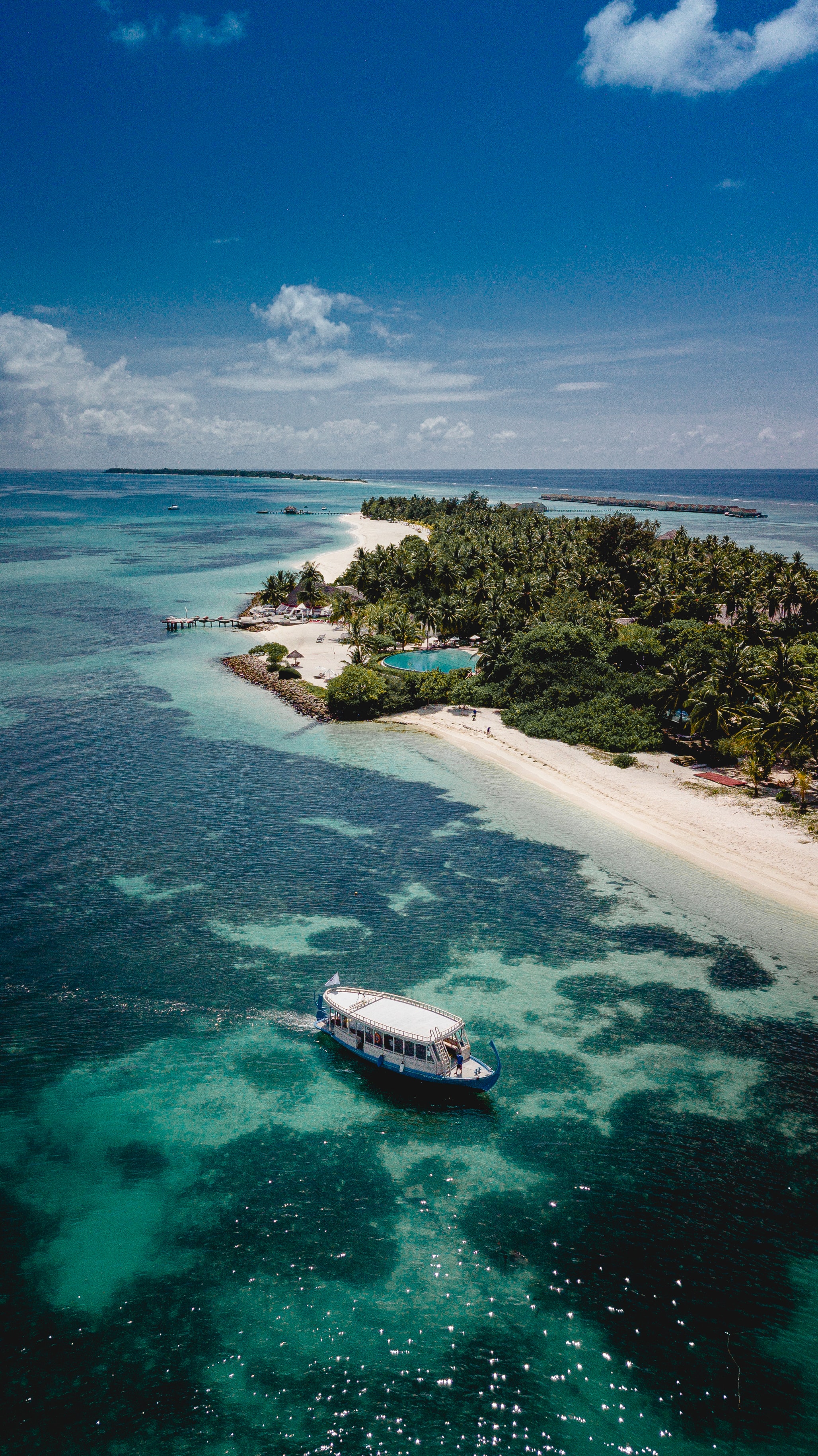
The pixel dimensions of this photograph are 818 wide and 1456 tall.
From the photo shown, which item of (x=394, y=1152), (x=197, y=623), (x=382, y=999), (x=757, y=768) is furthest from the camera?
(x=197, y=623)

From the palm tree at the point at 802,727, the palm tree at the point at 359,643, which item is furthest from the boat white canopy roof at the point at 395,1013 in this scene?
the palm tree at the point at 359,643

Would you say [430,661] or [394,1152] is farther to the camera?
[430,661]

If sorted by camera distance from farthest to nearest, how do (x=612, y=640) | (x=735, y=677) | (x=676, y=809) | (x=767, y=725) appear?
(x=612, y=640) < (x=735, y=677) < (x=767, y=725) < (x=676, y=809)

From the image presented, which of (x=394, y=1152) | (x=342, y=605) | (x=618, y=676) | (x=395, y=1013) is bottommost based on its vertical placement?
(x=394, y=1152)

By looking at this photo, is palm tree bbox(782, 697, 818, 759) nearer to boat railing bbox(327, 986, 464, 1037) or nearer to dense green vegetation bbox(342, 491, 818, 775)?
dense green vegetation bbox(342, 491, 818, 775)

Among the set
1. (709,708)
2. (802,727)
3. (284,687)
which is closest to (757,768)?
(802,727)

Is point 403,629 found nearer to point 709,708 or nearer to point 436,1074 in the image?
point 709,708

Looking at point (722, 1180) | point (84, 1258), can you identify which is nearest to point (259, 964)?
point (84, 1258)

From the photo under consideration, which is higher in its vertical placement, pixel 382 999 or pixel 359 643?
pixel 359 643
